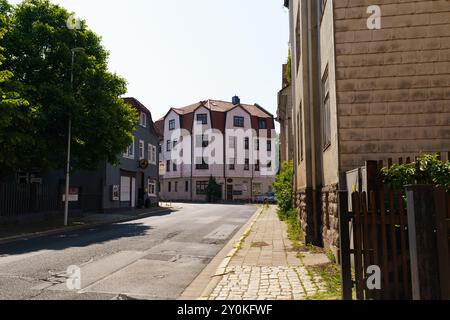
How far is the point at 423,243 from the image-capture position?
3889 mm

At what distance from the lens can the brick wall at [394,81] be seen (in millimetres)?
7555

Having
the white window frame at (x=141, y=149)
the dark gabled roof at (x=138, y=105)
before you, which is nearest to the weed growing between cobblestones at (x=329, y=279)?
the dark gabled roof at (x=138, y=105)

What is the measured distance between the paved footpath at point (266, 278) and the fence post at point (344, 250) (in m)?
0.79

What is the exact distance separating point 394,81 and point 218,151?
54138mm

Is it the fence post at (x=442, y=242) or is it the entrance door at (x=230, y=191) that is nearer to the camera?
the fence post at (x=442, y=242)

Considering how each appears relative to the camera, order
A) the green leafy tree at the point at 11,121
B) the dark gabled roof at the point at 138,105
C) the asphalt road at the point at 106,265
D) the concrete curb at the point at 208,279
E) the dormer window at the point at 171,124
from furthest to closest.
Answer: the dormer window at the point at 171,124 < the dark gabled roof at the point at 138,105 < the green leafy tree at the point at 11,121 < the asphalt road at the point at 106,265 < the concrete curb at the point at 208,279

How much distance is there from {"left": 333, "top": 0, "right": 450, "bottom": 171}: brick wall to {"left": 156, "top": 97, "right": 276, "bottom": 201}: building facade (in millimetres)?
53297

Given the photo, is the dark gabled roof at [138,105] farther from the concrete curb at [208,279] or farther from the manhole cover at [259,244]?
the concrete curb at [208,279]

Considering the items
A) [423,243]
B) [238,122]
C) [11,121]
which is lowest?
[423,243]

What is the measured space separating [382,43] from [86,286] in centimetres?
719

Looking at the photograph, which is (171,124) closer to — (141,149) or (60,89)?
(141,149)

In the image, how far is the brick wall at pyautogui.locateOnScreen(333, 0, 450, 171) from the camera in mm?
7555

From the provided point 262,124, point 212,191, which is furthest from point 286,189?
point 262,124

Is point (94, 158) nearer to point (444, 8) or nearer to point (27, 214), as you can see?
point (27, 214)
